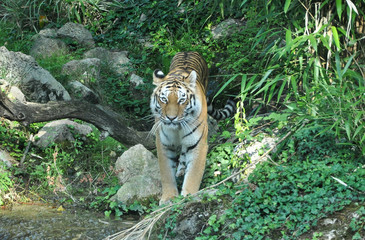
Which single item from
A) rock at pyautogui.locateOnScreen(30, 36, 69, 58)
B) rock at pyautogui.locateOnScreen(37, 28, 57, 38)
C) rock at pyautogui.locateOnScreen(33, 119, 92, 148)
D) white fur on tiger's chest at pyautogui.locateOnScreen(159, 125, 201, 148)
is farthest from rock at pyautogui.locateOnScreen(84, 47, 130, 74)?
white fur on tiger's chest at pyautogui.locateOnScreen(159, 125, 201, 148)

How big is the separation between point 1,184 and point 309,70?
11.5 ft

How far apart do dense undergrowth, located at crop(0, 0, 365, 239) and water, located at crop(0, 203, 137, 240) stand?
0.23 metres

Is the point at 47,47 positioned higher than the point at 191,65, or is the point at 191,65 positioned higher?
the point at 191,65

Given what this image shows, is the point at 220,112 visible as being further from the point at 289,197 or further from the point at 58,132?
the point at 289,197

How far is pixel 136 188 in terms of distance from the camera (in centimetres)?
548

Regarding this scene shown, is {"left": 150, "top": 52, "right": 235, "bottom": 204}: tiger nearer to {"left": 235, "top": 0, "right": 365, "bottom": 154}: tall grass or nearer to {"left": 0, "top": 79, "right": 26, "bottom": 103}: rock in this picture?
{"left": 235, "top": 0, "right": 365, "bottom": 154}: tall grass

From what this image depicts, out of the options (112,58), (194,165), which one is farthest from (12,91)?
(194,165)

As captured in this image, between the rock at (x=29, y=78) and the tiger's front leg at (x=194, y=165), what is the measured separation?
301cm

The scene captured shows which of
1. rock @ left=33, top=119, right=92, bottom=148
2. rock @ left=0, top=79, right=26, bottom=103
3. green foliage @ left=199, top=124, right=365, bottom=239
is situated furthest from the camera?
rock @ left=0, top=79, right=26, bottom=103

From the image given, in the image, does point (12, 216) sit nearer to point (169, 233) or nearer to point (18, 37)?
point (169, 233)

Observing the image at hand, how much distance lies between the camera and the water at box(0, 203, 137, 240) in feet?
15.3

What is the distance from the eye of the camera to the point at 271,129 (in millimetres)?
5672

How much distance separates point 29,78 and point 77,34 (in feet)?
9.30

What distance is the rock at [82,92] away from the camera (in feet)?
26.5
